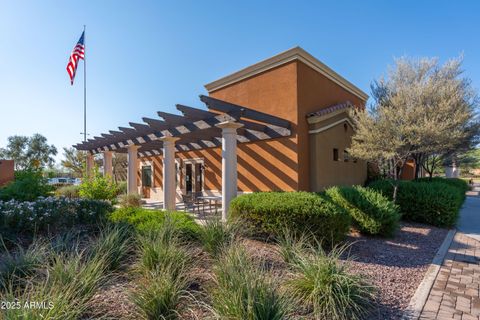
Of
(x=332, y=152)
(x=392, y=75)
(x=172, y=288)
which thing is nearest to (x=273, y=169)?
(x=332, y=152)

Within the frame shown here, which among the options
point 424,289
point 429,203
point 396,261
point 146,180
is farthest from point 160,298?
point 146,180

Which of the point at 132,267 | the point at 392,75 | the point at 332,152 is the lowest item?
the point at 132,267

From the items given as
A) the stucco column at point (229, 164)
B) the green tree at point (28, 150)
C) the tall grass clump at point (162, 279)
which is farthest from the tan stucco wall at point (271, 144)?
the green tree at point (28, 150)

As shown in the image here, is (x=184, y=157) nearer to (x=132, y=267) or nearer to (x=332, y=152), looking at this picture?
(x=332, y=152)

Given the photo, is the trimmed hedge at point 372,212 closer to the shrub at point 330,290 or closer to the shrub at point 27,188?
the shrub at point 330,290

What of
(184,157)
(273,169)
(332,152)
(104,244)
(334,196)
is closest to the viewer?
(104,244)

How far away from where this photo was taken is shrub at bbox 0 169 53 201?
758 centimetres

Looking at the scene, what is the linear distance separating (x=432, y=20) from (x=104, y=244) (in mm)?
12115

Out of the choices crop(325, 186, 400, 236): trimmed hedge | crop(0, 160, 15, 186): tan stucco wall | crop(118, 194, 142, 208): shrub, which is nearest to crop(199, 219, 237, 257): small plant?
crop(325, 186, 400, 236): trimmed hedge

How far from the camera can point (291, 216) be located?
18.7 ft

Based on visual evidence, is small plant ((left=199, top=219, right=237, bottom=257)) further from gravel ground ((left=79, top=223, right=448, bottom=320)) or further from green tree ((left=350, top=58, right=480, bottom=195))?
green tree ((left=350, top=58, right=480, bottom=195))

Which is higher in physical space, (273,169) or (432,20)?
(432,20)

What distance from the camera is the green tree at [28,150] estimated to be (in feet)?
120

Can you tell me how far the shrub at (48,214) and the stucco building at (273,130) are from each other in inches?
142
